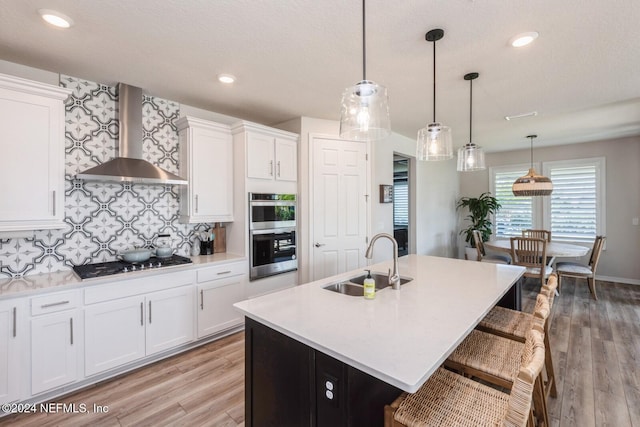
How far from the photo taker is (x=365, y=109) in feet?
5.04

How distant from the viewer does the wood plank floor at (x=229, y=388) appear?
76.6 inches

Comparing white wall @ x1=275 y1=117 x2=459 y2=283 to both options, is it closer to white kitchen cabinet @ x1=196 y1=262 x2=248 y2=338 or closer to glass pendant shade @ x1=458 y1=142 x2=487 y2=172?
white kitchen cabinet @ x1=196 y1=262 x2=248 y2=338

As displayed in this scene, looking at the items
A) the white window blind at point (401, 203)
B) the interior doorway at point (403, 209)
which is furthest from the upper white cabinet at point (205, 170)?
the white window blind at point (401, 203)

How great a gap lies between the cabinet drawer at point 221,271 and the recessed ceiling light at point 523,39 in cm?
304

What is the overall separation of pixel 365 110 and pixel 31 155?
2461 millimetres

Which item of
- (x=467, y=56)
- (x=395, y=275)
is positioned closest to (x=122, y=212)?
(x=395, y=275)

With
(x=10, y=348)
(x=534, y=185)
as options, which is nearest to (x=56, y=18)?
(x=10, y=348)

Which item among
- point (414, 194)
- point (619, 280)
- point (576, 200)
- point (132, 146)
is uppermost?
point (132, 146)

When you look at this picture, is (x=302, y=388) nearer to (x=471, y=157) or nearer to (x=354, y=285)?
(x=354, y=285)

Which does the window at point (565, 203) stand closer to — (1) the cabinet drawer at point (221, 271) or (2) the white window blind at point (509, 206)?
(2) the white window blind at point (509, 206)

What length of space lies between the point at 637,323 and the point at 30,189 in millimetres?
6133

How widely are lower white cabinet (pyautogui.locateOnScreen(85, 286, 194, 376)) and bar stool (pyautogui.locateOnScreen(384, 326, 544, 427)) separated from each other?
219cm

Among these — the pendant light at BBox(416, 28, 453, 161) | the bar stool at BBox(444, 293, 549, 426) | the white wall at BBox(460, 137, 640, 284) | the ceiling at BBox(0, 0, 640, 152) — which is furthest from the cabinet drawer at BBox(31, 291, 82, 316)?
the white wall at BBox(460, 137, 640, 284)

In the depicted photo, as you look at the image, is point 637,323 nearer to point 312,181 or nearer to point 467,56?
point 467,56
